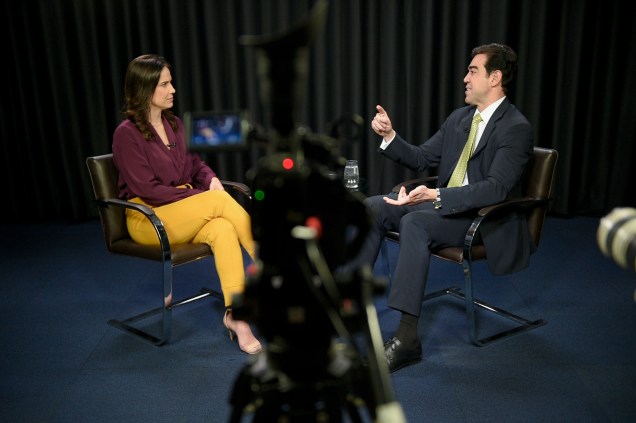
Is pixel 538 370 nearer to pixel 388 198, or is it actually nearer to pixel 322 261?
pixel 388 198

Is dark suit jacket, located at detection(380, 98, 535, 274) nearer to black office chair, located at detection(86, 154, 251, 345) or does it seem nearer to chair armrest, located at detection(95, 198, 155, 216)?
black office chair, located at detection(86, 154, 251, 345)

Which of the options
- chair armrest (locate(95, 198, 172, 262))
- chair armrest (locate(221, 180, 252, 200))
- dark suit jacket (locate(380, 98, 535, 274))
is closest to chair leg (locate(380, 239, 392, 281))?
dark suit jacket (locate(380, 98, 535, 274))

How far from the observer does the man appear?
2373 millimetres

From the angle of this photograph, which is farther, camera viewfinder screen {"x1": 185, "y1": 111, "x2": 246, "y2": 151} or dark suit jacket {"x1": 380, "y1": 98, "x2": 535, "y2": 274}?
dark suit jacket {"x1": 380, "y1": 98, "x2": 535, "y2": 274}

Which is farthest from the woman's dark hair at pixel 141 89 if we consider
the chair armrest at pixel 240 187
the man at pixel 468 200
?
the man at pixel 468 200

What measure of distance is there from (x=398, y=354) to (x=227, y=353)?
742 millimetres

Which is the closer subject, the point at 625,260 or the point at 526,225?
the point at 625,260

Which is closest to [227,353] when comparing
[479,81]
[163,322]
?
[163,322]

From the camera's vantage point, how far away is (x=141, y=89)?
2.68 m

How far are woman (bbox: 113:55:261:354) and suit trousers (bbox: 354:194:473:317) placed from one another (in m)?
0.59

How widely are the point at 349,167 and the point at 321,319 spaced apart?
2.67 m

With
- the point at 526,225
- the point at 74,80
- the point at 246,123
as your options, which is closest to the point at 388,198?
the point at 526,225

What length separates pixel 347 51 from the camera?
4.27 metres

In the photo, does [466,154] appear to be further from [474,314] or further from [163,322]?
[163,322]
